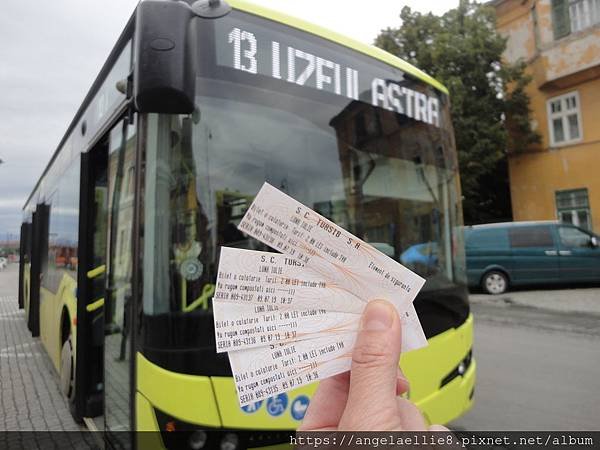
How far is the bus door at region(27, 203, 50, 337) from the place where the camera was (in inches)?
246

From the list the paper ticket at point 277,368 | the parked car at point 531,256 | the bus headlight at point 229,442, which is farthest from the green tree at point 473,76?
the paper ticket at point 277,368

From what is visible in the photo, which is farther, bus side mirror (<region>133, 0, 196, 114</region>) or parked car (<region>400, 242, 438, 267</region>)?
parked car (<region>400, 242, 438, 267</region>)

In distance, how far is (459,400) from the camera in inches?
117

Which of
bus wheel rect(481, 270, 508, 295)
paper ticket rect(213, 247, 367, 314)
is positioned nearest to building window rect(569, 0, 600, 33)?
bus wheel rect(481, 270, 508, 295)

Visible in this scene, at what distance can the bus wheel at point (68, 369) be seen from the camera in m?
3.92

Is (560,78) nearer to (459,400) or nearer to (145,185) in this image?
(459,400)

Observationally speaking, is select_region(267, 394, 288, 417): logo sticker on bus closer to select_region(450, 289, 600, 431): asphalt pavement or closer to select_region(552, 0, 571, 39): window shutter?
select_region(450, 289, 600, 431): asphalt pavement

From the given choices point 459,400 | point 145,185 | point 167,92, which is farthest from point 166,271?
point 459,400

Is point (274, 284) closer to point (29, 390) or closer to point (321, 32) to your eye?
point (321, 32)

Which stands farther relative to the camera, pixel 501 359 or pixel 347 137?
pixel 501 359

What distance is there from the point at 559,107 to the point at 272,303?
1965 centimetres

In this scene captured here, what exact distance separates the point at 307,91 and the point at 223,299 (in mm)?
1874

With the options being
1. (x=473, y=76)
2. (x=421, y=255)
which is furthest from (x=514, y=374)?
(x=473, y=76)

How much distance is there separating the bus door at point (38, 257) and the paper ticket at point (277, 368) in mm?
6065
